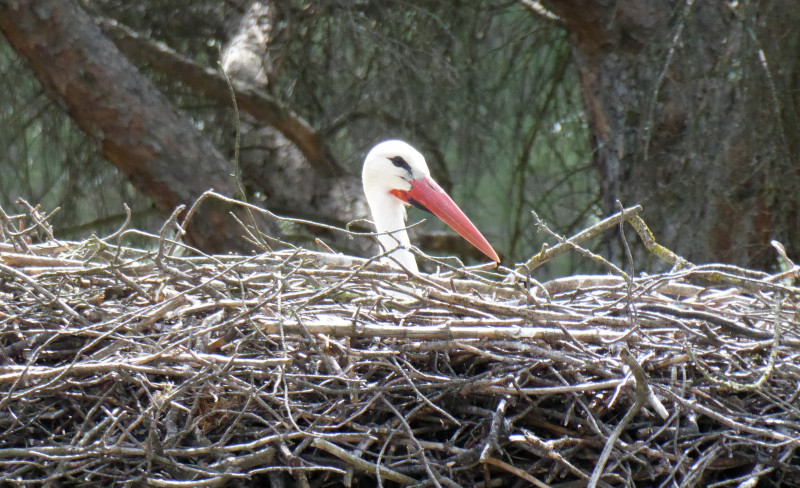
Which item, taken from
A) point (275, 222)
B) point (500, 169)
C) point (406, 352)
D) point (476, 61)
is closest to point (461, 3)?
point (476, 61)

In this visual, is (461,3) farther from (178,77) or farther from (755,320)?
(755,320)

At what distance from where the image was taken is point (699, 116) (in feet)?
14.3

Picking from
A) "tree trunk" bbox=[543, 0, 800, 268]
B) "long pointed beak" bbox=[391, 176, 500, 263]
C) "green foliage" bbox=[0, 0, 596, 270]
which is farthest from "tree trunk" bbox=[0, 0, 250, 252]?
"tree trunk" bbox=[543, 0, 800, 268]

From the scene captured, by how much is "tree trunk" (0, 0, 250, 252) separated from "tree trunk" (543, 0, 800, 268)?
6.38ft

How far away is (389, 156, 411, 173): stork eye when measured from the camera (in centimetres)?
411

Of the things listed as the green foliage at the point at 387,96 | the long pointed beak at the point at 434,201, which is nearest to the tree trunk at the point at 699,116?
the green foliage at the point at 387,96

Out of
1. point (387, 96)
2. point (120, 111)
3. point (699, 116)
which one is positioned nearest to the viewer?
point (699, 116)

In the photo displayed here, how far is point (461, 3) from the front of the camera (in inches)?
221

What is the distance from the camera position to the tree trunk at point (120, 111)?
4664 millimetres

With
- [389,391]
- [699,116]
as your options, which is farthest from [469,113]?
[389,391]

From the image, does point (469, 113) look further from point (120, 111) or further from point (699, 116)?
point (120, 111)

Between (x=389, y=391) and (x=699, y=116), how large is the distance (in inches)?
101

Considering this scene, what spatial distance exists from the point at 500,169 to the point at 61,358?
4.26 meters

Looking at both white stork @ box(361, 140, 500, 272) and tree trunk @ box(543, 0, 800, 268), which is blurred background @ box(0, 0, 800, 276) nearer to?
tree trunk @ box(543, 0, 800, 268)
